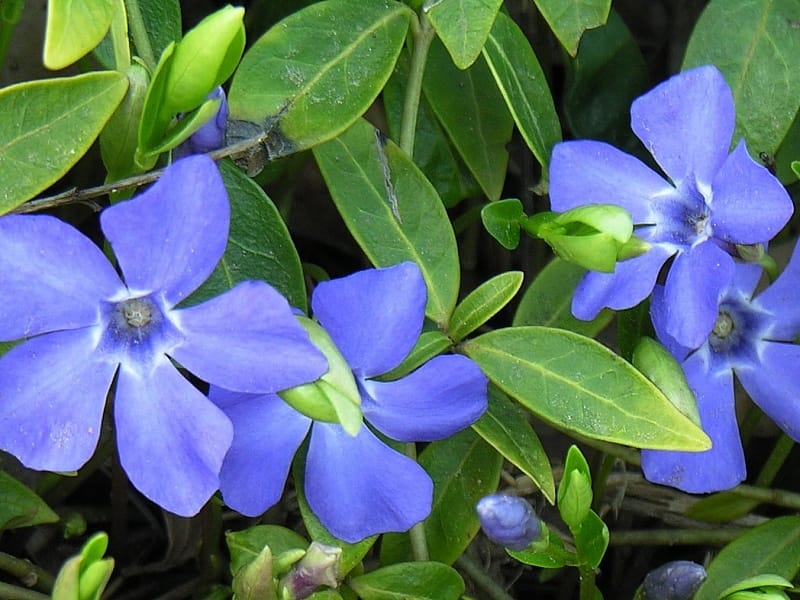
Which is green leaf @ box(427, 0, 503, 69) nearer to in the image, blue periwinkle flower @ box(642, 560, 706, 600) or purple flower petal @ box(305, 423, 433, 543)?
purple flower petal @ box(305, 423, 433, 543)

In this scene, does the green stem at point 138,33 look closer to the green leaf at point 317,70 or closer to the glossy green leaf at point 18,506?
the green leaf at point 317,70

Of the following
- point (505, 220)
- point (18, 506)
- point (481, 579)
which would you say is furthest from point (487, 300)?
point (18, 506)

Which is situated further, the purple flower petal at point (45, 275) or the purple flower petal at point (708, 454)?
the purple flower petal at point (708, 454)

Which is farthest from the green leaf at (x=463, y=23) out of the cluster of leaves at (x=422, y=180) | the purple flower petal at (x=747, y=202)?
the purple flower petal at (x=747, y=202)

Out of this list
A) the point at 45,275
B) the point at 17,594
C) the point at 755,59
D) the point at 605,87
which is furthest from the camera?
the point at 605,87

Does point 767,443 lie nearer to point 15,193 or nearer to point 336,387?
point 336,387

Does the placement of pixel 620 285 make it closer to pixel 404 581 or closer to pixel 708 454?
pixel 708 454

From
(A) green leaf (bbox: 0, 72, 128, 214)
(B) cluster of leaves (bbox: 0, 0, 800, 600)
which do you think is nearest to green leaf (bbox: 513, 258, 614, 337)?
(B) cluster of leaves (bbox: 0, 0, 800, 600)
